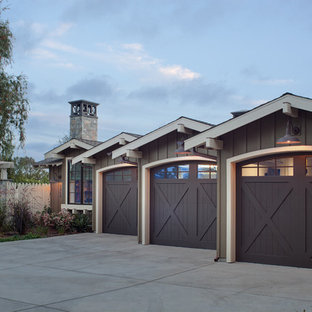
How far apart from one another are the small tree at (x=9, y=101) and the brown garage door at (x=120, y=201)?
11.0 feet

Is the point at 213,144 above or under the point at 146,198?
above

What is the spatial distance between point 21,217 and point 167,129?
6.32 meters

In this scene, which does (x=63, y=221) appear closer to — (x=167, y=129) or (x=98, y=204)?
(x=98, y=204)

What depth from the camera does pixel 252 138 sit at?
1038 centimetres

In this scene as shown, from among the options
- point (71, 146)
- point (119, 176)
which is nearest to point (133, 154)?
point (119, 176)

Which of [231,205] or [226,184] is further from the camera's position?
[226,184]

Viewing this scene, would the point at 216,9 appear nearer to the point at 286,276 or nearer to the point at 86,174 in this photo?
the point at 86,174

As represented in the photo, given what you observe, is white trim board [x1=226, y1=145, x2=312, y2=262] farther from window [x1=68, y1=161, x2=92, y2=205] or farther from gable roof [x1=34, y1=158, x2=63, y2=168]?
gable roof [x1=34, y1=158, x2=63, y2=168]

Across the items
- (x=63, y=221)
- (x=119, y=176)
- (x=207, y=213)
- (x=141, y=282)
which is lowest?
(x=141, y=282)

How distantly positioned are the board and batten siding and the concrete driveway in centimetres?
108

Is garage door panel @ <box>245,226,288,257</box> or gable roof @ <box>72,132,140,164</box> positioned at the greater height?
gable roof @ <box>72,132,140,164</box>

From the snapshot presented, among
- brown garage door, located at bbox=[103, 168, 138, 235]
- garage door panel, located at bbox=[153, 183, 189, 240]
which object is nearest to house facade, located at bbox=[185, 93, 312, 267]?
garage door panel, located at bbox=[153, 183, 189, 240]

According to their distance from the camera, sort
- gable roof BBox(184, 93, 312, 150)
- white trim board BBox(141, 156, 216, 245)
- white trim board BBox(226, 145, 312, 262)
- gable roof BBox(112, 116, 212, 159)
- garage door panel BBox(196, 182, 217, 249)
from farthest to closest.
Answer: white trim board BBox(141, 156, 216, 245), garage door panel BBox(196, 182, 217, 249), gable roof BBox(112, 116, 212, 159), white trim board BBox(226, 145, 312, 262), gable roof BBox(184, 93, 312, 150)

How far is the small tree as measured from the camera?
50.0 ft
